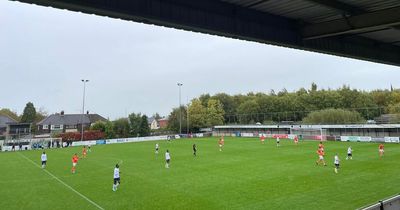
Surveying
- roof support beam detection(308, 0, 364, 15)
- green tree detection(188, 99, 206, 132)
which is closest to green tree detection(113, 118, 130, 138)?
green tree detection(188, 99, 206, 132)

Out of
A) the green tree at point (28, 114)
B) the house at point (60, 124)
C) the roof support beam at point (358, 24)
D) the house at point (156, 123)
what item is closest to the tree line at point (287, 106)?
the house at point (60, 124)

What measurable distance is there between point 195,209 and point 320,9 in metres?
11.0

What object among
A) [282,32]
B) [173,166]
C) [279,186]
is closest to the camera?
[282,32]

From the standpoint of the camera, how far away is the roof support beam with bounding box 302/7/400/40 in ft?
32.4

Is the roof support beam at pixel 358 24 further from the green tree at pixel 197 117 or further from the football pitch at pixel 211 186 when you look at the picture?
the green tree at pixel 197 117

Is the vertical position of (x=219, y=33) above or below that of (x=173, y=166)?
above

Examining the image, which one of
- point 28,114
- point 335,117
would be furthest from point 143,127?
point 335,117

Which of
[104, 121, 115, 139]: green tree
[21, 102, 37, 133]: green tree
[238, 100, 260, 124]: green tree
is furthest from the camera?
[21, 102, 37, 133]: green tree

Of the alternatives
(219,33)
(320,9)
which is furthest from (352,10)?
(219,33)

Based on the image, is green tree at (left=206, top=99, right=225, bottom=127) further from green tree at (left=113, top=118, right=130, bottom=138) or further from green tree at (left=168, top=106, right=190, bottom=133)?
green tree at (left=113, top=118, right=130, bottom=138)

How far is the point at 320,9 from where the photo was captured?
1047 centimetres

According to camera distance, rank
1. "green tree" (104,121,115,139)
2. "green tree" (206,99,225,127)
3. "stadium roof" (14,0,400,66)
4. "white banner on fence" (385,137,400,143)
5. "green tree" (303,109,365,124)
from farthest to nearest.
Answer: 1. "green tree" (206,99,225,127)
2. "green tree" (104,121,115,139)
3. "green tree" (303,109,365,124)
4. "white banner on fence" (385,137,400,143)
5. "stadium roof" (14,0,400,66)

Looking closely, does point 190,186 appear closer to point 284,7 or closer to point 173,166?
point 173,166

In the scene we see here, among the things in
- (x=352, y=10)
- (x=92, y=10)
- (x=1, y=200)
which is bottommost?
(x=1, y=200)
